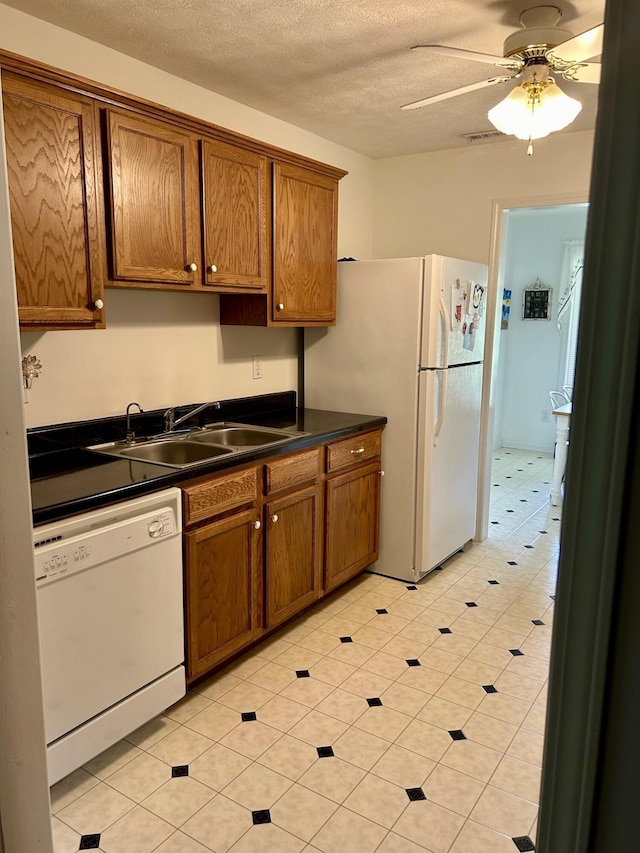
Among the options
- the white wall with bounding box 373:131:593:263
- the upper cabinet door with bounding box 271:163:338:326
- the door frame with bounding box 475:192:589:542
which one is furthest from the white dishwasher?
the white wall with bounding box 373:131:593:263

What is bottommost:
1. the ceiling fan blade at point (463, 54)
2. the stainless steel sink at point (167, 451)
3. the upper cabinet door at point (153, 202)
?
the stainless steel sink at point (167, 451)

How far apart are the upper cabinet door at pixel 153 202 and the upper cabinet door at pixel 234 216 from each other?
0.07 m

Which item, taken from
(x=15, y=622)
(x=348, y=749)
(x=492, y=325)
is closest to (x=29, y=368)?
(x=15, y=622)

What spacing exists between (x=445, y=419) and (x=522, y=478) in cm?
265

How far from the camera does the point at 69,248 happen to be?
209cm

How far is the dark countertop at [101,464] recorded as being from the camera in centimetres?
187

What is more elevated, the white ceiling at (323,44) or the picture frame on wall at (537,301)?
the white ceiling at (323,44)

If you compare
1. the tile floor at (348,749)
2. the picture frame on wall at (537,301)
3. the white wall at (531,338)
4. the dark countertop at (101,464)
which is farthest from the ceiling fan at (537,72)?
the picture frame on wall at (537,301)

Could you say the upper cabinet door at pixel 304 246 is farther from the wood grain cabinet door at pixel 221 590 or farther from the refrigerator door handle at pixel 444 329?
the wood grain cabinet door at pixel 221 590

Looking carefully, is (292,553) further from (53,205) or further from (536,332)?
(536,332)

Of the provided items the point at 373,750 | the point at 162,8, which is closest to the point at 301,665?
the point at 373,750

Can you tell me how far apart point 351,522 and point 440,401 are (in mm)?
814

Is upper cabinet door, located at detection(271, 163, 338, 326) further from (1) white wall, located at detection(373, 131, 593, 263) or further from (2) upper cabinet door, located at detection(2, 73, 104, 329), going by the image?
(2) upper cabinet door, located at detection(2, 73, 104, 329)

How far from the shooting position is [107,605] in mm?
1955
